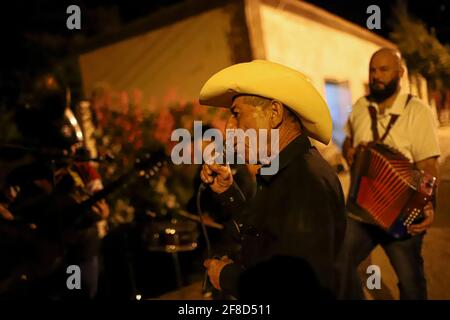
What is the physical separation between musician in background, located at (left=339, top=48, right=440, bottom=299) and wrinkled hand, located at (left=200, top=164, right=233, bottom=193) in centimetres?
89

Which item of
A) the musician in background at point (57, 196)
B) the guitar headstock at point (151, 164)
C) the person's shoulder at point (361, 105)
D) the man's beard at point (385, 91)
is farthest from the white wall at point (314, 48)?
the musician in background at point (57, 196)

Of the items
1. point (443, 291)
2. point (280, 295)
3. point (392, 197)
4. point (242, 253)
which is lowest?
point (443, 291)

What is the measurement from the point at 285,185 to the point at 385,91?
1308 millimetres

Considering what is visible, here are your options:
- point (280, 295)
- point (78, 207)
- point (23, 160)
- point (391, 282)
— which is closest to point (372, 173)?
point (391, 282)

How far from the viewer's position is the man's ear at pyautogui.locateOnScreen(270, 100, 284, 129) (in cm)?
171

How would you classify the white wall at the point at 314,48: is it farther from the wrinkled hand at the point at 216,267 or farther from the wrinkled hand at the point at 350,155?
the wrinkled hand at the point at 216,267

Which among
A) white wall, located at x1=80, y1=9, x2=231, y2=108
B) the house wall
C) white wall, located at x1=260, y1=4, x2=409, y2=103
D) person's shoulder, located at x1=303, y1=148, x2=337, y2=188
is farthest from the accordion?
white wall, located at x1=80, y1=9, x2=231, y2=108

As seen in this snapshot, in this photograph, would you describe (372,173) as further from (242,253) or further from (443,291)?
(242,253)

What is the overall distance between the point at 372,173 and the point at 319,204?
1.05m

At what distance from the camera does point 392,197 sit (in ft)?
7.80

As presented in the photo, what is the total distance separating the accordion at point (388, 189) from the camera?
2.32 meters

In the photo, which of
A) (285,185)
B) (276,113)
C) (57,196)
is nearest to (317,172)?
(285,185)

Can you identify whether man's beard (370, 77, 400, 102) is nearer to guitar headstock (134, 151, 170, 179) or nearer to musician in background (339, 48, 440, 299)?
musician in background (339, 48, 440, 299)

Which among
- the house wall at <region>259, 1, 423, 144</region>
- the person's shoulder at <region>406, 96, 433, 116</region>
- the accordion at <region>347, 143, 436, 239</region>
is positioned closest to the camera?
the accordion at <region>347, 143, 436, 239</region>
